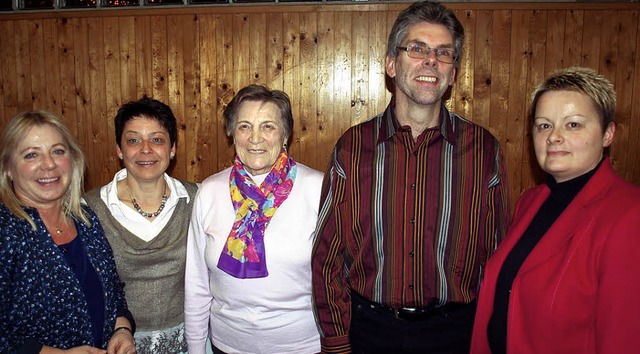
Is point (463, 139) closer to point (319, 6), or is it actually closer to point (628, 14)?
point (319, 6)

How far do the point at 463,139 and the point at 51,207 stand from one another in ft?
5.29

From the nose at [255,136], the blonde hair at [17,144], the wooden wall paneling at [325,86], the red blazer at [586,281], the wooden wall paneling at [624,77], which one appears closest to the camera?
the red blazer at [586,281]

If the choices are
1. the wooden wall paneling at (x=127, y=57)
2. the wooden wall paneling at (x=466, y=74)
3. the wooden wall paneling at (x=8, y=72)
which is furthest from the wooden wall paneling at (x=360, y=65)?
the wooden wall paneling at (x=8, y=72)

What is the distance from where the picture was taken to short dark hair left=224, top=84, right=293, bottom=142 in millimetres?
1871

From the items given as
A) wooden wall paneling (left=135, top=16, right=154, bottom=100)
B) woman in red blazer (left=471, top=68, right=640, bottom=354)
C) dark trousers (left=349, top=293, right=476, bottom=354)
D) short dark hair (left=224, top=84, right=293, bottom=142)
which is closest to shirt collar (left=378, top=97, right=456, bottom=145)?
woman in red blazer (left=471, top=68, right=640, bottom=354)

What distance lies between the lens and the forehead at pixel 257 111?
6.09 ft

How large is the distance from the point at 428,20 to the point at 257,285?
48.0 inches

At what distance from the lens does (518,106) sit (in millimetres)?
4227

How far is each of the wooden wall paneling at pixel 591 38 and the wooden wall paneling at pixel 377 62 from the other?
5.76 feet

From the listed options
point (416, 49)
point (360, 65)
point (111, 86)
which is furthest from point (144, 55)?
point (416, 49)

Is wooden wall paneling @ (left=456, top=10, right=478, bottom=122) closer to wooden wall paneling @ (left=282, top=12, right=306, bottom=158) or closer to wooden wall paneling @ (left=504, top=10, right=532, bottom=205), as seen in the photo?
wooden wall paneling @ (left=504, top=10, right=532, bottom=205)

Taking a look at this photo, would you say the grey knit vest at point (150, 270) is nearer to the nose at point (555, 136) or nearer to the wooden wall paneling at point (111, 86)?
the nose at point (555, 136)

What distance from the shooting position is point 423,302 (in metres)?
1.72

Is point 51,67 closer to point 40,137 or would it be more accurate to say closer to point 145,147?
point 145,147
